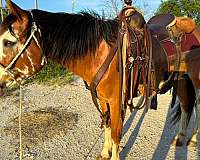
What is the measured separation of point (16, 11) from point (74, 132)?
2.55 m

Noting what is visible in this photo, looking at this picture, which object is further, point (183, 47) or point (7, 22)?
point (183, 47)

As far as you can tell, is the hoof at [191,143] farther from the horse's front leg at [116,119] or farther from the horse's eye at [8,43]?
the horse's eye at [8,43]

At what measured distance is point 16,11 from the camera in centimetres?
234

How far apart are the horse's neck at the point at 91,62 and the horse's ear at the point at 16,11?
1.82ft

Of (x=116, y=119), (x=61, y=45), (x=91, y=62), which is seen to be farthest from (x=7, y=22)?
(x=116, y=119)

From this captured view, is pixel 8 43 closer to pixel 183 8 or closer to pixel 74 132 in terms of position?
pixel 74 132

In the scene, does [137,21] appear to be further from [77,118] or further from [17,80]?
[77,118]

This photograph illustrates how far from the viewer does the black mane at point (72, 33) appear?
256 centimetres

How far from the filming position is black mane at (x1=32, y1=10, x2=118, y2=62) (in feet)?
8.39

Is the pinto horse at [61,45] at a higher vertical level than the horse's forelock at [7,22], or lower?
lower

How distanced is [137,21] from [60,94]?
425 cm

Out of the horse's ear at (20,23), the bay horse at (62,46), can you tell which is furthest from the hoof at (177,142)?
the horse's ear at (20,23)

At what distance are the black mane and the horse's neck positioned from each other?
1.4 inches

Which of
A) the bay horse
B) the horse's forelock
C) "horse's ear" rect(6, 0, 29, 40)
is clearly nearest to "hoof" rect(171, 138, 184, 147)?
the bay horse
